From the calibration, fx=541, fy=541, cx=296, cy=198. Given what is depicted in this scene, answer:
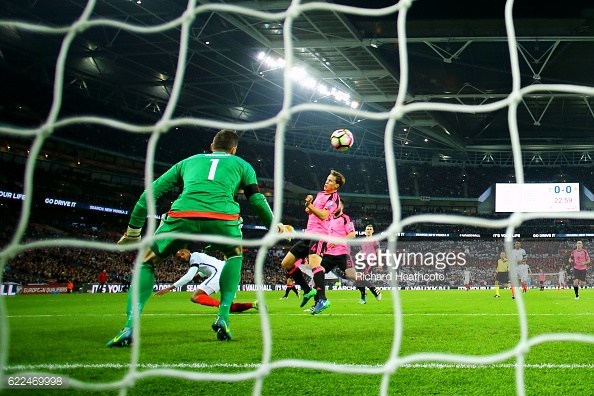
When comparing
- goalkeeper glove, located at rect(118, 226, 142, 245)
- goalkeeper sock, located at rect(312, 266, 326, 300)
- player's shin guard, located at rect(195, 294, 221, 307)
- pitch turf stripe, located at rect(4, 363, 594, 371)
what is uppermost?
goalkeeper glove, located at rect(118, 226, 142, 245)

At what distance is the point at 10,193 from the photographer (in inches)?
982

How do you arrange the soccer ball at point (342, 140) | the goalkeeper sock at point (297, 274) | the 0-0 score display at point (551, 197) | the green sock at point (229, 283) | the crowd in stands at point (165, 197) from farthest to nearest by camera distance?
1. the 0-0 score display at point (551, 197)
2. the crowd in stands at point (165, 197)
3. the goalkeeper sock at point (297, 274)
4. the soccer ball at point (342, 140)
5. the green sock at point (229, 283)

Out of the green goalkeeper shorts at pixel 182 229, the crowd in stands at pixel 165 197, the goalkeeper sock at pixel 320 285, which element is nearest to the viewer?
the green goalkeeper shorts at pixel 182 229

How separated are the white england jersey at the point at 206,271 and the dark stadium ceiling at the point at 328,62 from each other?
10131mm

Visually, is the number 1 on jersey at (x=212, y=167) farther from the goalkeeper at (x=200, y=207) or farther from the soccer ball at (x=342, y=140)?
the soccer ball at (x=342, y=140)

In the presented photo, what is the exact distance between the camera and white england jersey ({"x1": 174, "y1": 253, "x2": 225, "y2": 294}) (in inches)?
292

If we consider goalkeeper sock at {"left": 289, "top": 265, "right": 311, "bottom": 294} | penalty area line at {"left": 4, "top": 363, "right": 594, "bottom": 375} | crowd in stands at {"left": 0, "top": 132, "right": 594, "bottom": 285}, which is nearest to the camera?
penalty area line at {"left": 4, "top": 363, "right": 594, "bottom": 375}

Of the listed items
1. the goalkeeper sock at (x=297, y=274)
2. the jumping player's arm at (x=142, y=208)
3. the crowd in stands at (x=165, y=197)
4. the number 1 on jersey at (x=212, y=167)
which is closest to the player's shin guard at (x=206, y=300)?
the goalkeeper sock at (x=297, y=274)

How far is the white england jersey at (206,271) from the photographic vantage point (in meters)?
7.41

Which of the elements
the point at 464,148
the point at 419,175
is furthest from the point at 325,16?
the point at 419,175

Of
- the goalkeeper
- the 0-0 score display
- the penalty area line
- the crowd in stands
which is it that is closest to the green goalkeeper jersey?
the goalkeeper

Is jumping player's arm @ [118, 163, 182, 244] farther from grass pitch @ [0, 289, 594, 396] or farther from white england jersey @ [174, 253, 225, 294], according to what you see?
white england jersey @ [174, 253, 225, 294]

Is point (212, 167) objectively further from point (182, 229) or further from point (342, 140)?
point (342, 140)

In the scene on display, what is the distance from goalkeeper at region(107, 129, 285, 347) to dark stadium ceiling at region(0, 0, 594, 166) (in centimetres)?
1264
